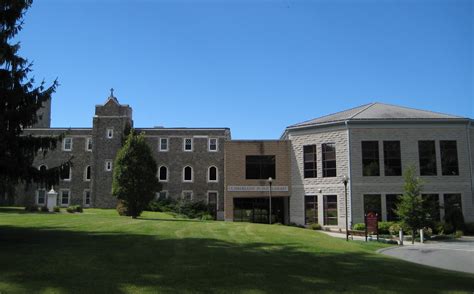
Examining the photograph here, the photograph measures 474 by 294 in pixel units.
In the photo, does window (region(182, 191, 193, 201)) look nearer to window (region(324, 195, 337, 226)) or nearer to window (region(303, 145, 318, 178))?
window (region(303, 145, 318, 178))

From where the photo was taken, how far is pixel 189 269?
38.3 ft

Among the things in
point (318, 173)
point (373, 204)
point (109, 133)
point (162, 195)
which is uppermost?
point (109, 133)

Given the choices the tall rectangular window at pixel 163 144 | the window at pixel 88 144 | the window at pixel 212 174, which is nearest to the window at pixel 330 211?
the window at pixel 212 174

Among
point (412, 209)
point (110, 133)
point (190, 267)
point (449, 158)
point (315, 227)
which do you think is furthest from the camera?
point (110, 133)

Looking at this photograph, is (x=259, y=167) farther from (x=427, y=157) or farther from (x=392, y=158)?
(x=427, y=157)

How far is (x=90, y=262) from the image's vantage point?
12.0 m

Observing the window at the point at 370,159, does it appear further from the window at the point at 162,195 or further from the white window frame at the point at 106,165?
the white window frame at the point at 106,165

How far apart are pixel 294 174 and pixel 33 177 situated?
88.0 feet

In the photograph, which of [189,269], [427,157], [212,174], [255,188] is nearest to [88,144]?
[212,174]

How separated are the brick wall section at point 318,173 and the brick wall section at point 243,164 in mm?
748

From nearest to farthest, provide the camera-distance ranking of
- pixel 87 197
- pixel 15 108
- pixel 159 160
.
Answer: pixel 15 108 < pixel 159 160 < pixel 87 197

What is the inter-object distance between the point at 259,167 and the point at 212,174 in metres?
13.7

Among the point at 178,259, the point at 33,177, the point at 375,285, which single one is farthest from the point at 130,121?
the point at 375,285

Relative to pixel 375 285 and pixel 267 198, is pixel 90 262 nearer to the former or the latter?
pixel 375 285
